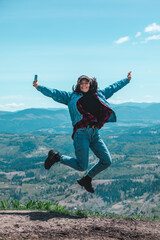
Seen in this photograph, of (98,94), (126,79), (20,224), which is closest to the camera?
(20,224)

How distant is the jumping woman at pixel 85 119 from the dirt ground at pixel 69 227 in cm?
124

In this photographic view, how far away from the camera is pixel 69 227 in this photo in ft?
22.0

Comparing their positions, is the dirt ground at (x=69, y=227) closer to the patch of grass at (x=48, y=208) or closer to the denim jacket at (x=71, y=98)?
the patch of grass at (x=48, y=208)

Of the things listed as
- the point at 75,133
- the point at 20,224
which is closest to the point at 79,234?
the point at 20,224

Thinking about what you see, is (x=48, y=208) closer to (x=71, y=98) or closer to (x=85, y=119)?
(x=85, y=119)

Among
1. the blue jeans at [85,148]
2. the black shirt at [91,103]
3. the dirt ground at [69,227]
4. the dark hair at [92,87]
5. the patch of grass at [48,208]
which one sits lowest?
the patch of grass at [48,208]

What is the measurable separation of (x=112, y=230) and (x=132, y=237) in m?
0.57

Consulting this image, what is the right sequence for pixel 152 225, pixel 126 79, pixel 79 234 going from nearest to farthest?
pixel 79 234 < pixel 152 225 < pixel 126 79

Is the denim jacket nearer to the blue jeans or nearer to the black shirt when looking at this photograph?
the black shirt

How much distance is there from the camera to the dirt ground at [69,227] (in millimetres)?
6164

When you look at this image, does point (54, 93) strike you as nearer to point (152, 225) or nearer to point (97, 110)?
point (97, 110)

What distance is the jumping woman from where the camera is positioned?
7.46 m

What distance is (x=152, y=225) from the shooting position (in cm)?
731

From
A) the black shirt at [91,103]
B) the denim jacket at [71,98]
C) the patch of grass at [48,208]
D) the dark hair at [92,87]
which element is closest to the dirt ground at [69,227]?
the patch of grass at [48,208]
